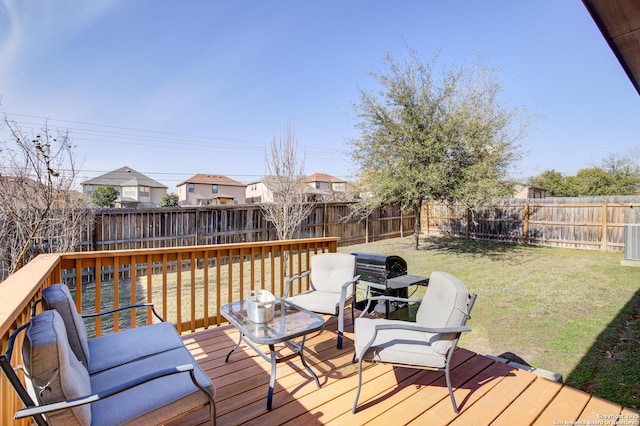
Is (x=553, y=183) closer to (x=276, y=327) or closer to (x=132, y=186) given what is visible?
(x=276, y=327)

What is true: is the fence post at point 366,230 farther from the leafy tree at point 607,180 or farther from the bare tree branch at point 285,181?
the leafy tree at point 607,180

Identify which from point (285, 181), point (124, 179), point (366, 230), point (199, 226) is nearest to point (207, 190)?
point (124, 179)

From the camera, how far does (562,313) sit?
490 cm

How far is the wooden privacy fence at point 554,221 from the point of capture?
33.2 ft

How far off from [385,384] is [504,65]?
11008 millimetres

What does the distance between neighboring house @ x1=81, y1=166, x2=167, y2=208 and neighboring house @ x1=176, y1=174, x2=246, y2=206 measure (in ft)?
9.18

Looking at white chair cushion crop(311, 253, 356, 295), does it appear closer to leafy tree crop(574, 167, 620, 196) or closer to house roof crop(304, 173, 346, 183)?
leafy tree crop(574, 167, 620, 196)

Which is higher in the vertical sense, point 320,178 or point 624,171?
point 320,178

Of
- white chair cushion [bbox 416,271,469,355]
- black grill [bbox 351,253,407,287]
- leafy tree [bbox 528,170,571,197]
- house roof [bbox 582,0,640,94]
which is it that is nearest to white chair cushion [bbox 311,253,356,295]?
black grill [bbox 351,253,407,287]

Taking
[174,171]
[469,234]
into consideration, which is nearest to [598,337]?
[469,234]

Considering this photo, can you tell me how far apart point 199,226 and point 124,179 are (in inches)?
1207

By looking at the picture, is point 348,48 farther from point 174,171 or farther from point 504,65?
point 174,171

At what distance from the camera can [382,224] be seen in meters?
13.3

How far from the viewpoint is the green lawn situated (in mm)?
3322
